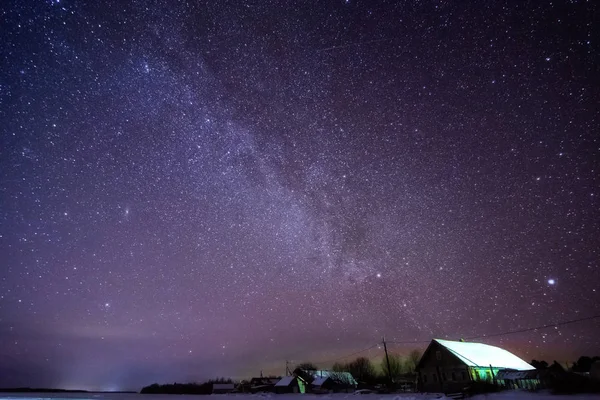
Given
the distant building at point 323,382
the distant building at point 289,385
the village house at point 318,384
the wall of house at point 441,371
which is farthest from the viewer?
the distant building at point 289,385

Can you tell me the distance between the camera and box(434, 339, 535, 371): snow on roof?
42109mm

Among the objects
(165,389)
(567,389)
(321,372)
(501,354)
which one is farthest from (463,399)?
(165,389)

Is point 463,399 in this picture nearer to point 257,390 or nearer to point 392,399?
point 392,399

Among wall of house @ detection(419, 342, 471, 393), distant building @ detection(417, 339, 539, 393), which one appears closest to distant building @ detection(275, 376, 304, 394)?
distant building @ detection(417, 339, 539, 393)

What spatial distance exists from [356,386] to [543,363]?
1183 inches

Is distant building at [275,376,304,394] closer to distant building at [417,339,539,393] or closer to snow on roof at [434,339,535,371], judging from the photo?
distant building at [417,339,539,393]

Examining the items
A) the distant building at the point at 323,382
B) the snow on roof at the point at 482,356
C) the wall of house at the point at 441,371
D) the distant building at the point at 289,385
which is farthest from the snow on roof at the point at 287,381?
the snow on roof at the point at 482,356

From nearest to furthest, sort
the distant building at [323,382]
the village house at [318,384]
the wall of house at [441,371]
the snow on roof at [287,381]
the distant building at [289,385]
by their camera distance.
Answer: the wall of house at [441,371]
the distant building at [323,382]
the village house at [318,384]
the distant building at [289,385]
the snow on roof at [287,381]

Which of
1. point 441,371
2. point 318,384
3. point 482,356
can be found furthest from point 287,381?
point 482,356

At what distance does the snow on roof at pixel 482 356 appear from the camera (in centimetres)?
4211

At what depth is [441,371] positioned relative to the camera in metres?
43.7

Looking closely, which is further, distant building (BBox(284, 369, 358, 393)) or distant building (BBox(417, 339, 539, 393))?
distant building (BBox(284, 369, 358, 393))

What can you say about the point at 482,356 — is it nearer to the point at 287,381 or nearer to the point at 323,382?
the point at 323,382

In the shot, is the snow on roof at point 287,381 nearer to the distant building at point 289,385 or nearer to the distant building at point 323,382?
the distant building at point 289,385
